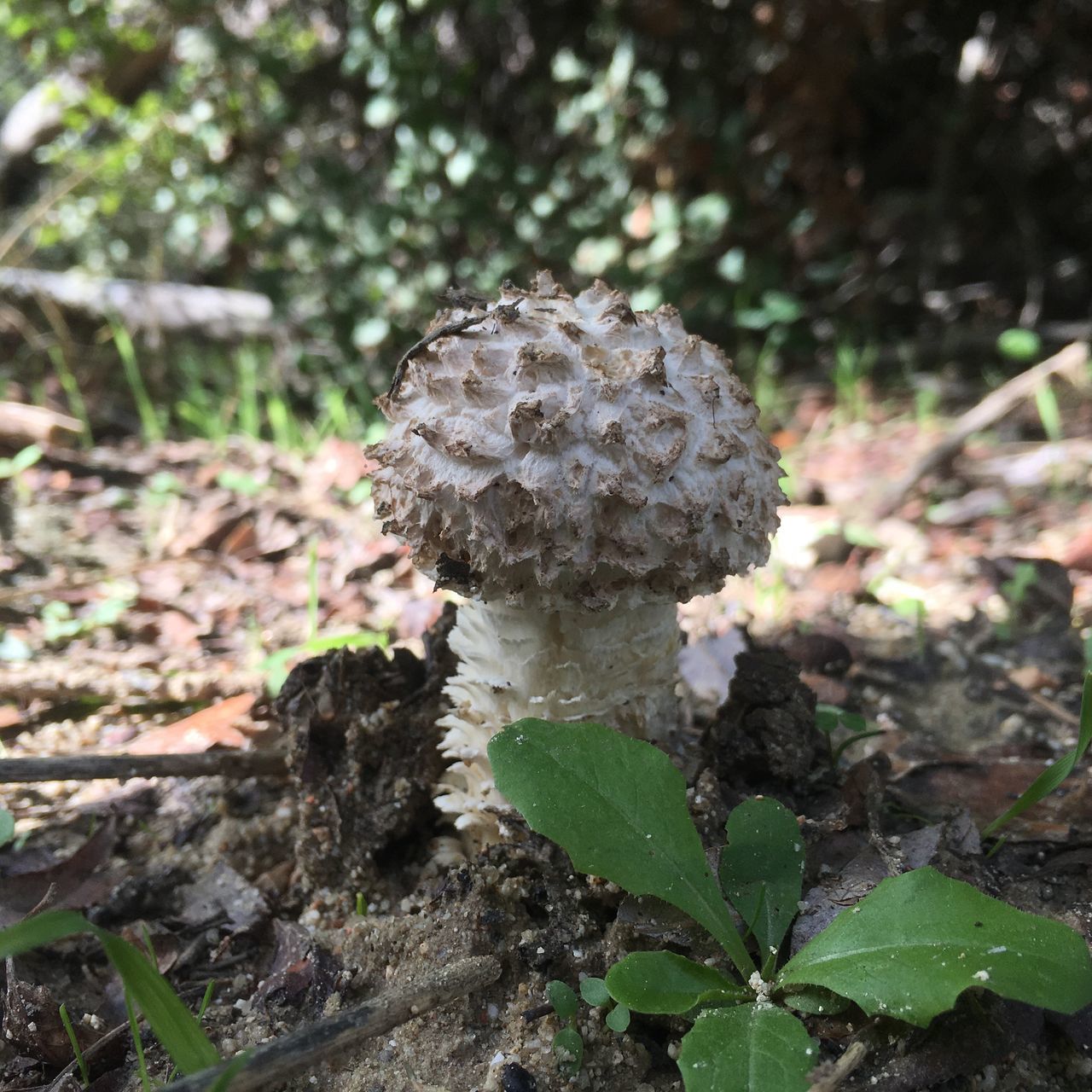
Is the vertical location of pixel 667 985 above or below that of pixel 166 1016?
below

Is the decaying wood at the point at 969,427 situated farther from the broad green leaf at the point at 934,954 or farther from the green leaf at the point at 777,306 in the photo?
the broad green leaf at the point at 934,954

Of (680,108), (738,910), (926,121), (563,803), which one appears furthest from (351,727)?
(926,121)

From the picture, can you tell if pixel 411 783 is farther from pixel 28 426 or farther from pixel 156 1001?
pixel 28 426

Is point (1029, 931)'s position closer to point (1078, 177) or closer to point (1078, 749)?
point (1078, 749)

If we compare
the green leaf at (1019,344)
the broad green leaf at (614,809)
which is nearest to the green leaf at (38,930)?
the broad green leaf at (614,809)

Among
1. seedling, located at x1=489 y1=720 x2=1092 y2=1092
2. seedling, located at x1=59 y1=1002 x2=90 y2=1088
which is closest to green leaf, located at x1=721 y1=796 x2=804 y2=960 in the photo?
seedling, located at x1=489 y1=720 x2=1092 y2=1092

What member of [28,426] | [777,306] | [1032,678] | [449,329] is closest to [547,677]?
[449,329]
